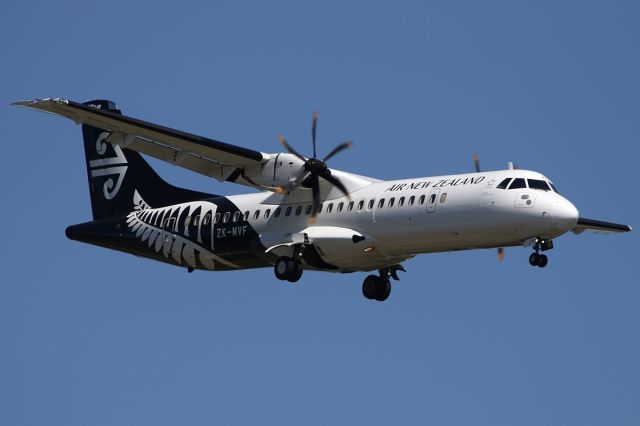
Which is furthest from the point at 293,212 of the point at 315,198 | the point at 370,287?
the point at 370,287

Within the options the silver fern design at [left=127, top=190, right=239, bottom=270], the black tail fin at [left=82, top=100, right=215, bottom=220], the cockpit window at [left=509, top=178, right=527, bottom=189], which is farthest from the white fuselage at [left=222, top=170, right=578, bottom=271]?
the black tail fin at [left=82, top=100, right=215, bottom=220]

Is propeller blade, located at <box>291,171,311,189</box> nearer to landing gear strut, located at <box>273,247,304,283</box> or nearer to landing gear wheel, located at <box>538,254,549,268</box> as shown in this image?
landing gear strut, located at <box>273,247,304,283</box>

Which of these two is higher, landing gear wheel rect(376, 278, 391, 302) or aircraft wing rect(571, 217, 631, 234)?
aircraft wing rect(571, 217, 631, 234)

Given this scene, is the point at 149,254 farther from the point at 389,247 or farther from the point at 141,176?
the point at 389,247

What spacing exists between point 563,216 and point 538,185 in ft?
3.21

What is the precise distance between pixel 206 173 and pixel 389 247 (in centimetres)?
520

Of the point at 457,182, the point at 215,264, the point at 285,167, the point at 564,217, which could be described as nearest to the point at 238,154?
the point at 285,167

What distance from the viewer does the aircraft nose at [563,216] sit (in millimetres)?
24188

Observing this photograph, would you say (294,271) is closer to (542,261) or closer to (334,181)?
(334,181)

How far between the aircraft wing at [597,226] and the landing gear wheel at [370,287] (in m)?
4.84

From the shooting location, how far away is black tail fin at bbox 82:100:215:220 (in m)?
30.9

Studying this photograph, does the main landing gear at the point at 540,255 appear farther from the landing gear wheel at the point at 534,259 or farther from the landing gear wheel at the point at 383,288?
the landing gear wheel at the point at 383,288

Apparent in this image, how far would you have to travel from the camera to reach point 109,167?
32000 mm

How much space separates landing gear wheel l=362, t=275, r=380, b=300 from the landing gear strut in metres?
2.14
